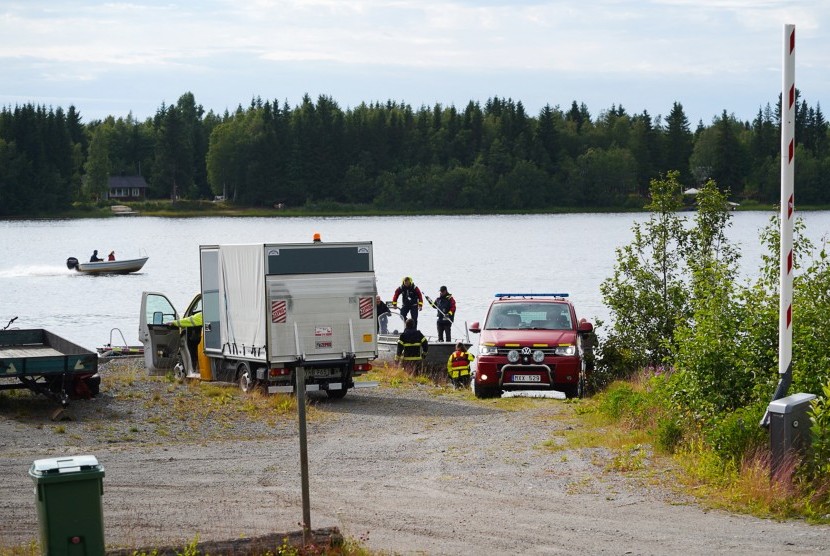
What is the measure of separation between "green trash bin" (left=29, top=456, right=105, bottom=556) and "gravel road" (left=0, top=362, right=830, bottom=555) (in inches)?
45.0

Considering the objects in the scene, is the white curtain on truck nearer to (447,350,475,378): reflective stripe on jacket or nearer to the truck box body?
the truck box body

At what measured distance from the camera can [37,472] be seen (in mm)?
7754

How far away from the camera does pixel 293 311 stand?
63.2ft

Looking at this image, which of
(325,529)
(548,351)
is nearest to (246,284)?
(548,351)

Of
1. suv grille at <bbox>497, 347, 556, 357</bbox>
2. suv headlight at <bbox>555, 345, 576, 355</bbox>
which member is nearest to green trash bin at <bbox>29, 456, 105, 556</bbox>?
suv grille at <bbox>497, 347, 556, 357</bbox>

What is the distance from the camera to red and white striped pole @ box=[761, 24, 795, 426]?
35.5ft

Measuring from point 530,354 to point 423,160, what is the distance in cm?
13587

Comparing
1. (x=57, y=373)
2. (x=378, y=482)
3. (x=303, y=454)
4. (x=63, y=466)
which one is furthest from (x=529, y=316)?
(x=63, y=466)

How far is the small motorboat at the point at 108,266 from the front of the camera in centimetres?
7819

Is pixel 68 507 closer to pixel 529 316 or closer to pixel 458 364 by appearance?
pixel 529 316

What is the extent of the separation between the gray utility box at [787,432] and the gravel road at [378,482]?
0.74m

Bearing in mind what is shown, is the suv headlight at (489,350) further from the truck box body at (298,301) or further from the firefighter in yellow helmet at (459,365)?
the firefighter in yellow helmet at (459,365)

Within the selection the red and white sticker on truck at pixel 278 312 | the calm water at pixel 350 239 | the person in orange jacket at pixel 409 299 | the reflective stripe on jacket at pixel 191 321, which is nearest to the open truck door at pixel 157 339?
the reflective stripe on jacket at pixel 191 321

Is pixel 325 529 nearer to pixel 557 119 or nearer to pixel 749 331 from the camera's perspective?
pixel 749 331
